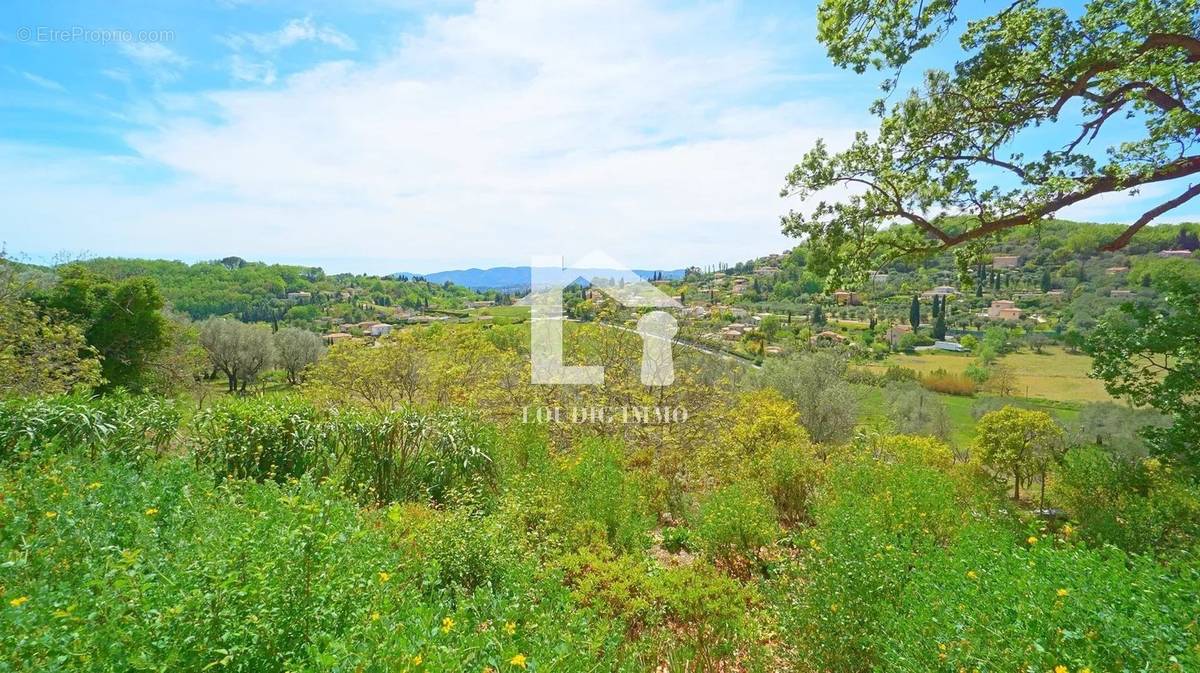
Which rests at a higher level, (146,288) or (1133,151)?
(1133,151)

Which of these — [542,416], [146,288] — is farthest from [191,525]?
[146,288]

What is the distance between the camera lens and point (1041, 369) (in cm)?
3431

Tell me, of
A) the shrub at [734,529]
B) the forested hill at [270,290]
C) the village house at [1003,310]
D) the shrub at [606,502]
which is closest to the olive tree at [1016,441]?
the shrub at [734,529]

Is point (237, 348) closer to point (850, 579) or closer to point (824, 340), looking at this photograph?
point (824, 340)

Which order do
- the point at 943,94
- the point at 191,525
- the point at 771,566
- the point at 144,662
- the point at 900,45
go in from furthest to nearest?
the point at 943,94 < the point at 900,45 < the point at 771,566 < the point at 191,525 < the point at 144,662

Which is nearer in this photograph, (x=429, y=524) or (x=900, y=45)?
(x=429, y=524)

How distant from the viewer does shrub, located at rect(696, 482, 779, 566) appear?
4250 millimetres

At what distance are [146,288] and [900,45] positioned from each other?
23770 millimetres

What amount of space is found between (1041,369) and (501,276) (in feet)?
118

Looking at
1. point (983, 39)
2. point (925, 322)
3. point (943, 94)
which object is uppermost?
point (983, 39)

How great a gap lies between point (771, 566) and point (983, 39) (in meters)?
6.09

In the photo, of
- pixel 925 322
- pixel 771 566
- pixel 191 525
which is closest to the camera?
pixel 191 525

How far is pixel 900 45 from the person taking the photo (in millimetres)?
5539

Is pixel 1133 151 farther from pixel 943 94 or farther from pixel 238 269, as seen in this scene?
pixel 238 269
